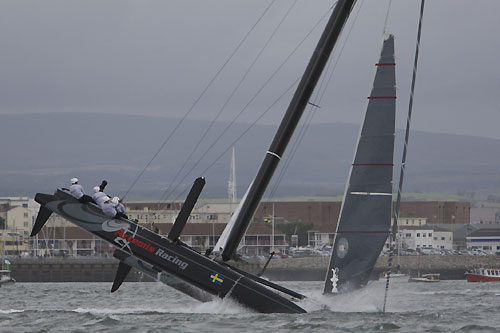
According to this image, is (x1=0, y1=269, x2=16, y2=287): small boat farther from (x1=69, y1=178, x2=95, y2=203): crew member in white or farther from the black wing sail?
the black wing sail

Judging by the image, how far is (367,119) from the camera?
19188mm

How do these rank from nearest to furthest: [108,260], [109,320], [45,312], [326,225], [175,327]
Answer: [175,327]
[109,320]
[45,312]
[108,260]
[326,225]

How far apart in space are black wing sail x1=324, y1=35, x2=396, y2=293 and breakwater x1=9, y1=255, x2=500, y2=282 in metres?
48.8

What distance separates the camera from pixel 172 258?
18219 mm

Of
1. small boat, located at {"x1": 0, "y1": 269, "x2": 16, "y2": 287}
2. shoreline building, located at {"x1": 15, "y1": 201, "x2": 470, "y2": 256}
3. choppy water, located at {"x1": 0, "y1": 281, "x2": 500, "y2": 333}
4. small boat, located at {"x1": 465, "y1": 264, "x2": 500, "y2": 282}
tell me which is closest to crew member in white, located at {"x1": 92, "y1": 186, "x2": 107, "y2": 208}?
choppy water, located at {"x1": 0, "y1": 281, "x2": 500, "y2": 333}

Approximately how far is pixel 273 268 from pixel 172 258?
60.6 meters

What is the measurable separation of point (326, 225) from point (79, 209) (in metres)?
113

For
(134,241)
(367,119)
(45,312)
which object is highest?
(367,119)

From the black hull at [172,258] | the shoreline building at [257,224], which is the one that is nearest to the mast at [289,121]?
the black hull at [172,258]

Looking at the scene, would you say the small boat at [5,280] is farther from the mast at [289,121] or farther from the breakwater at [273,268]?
the mast at [289,121]

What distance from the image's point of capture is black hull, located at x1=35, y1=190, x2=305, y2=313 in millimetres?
18016

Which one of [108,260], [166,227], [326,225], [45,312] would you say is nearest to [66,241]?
[166,227]

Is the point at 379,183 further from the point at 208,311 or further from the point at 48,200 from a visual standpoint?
the point at 48,200

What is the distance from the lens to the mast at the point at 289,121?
61.4ft
